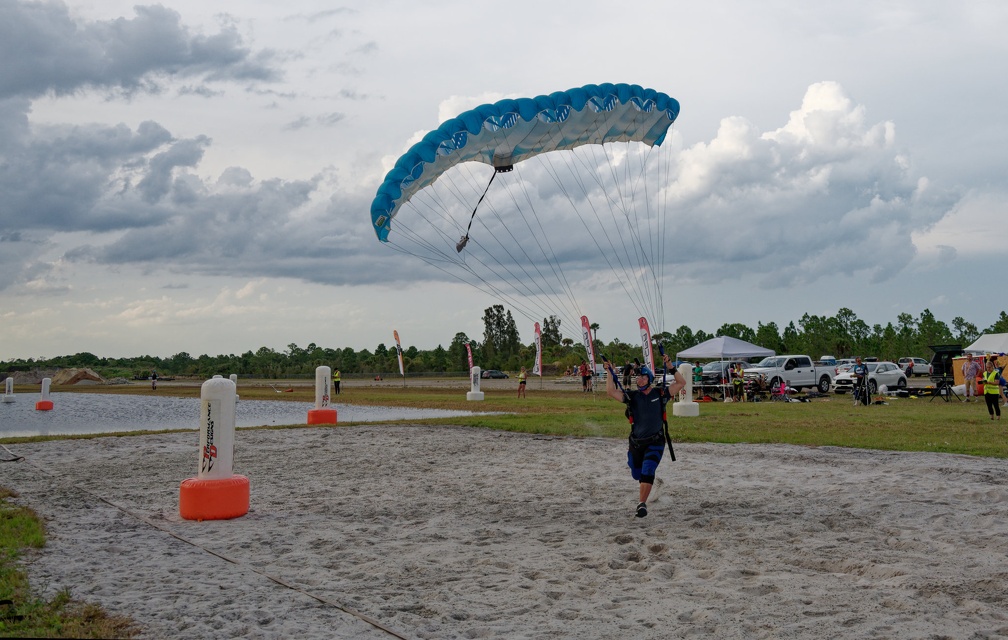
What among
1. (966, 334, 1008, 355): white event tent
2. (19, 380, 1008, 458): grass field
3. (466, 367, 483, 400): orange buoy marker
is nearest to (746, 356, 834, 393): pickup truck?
(19, 380, 1008, 458): grass field

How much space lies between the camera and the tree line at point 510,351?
88.8 meters

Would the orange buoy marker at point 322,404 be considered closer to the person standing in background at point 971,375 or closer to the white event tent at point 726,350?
the white event tent at point 726,350

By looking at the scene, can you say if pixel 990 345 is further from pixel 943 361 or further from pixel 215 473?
pixel 215 473

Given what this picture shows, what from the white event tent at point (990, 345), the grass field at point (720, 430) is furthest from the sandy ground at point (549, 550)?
the white event tent at point (990, 345)

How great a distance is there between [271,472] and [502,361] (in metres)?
94.9

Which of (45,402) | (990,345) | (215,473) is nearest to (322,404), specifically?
(215,473)

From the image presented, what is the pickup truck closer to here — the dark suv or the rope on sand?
the dark suv

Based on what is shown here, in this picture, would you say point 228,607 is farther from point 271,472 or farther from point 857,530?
point 271,472

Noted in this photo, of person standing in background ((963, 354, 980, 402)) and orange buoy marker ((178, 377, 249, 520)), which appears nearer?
orange buoy marker ((178, 377, 249, 520))

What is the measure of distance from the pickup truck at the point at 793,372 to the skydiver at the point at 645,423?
26.1 m

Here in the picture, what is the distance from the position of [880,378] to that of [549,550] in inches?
1228

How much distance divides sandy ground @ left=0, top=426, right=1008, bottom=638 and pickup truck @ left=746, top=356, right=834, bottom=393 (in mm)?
21362

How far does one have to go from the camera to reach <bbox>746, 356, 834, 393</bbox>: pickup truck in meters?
34.3

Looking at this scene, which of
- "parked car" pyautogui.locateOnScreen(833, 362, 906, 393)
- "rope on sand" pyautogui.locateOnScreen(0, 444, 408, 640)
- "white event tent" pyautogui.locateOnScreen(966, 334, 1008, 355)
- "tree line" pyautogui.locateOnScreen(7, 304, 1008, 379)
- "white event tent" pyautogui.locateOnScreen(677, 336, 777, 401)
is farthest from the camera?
"tree line" pyautogui.locateOnScreen(7, 304, 1008, 379)
